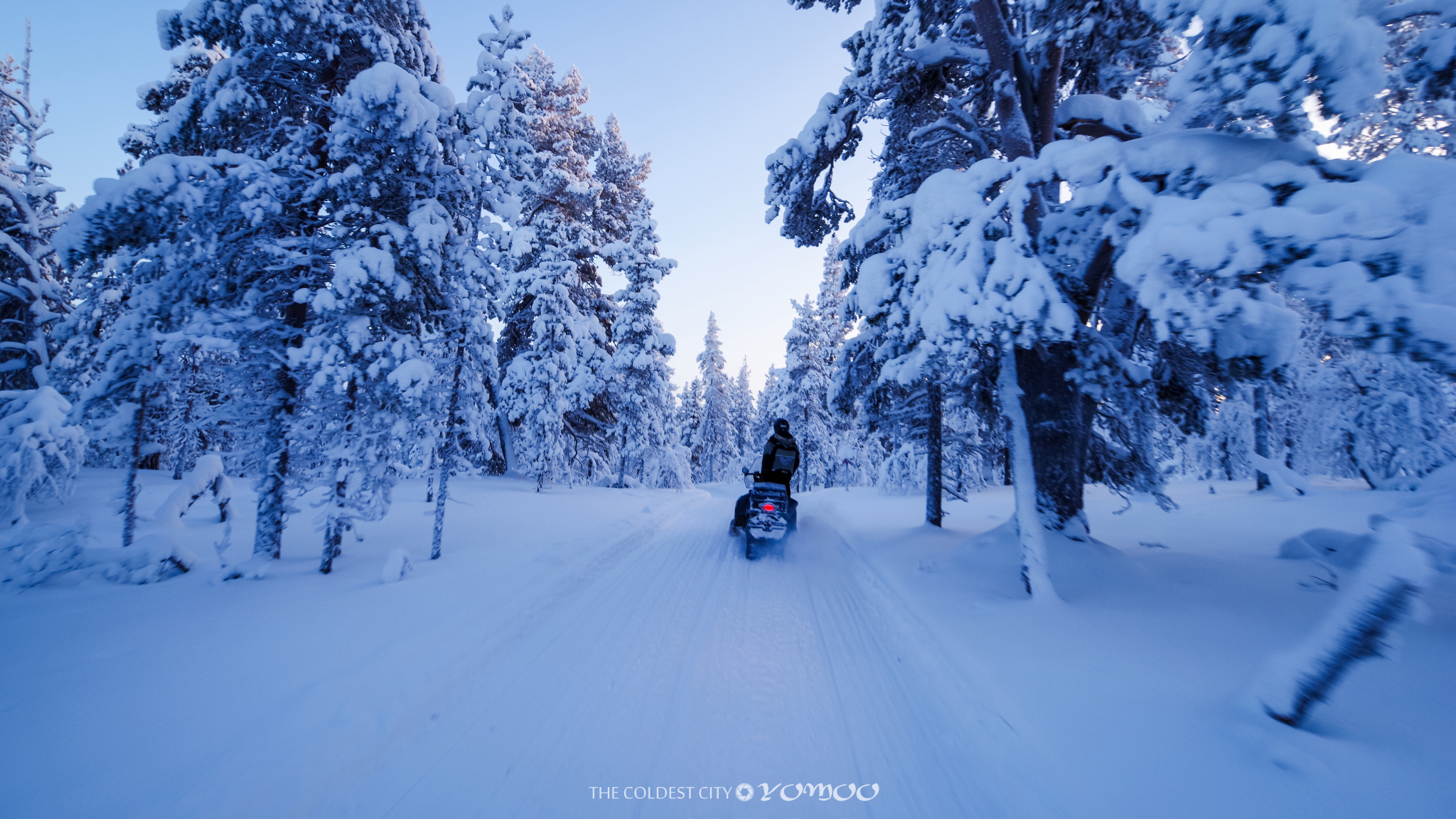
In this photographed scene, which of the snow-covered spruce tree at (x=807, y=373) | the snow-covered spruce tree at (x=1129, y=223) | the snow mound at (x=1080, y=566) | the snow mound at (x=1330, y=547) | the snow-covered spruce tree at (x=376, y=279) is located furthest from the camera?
the snow-covered spruce tree at (x=807, y=373)

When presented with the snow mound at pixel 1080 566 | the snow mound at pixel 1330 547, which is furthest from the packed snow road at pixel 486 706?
the snow mound at pixel 1330 547

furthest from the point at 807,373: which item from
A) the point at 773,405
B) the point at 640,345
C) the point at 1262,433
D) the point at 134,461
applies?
the point at 134,461

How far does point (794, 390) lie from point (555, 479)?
1474 cm

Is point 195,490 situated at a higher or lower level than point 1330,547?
lower

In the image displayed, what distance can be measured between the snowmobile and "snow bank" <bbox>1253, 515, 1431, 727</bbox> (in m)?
6.18

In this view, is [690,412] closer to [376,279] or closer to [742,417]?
[742,417]

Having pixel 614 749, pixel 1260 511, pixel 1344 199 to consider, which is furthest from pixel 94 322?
pixel 1260 511

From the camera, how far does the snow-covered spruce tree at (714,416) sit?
4069 cm

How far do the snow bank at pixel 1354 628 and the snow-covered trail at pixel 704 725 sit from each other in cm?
146

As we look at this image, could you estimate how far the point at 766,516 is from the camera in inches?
334

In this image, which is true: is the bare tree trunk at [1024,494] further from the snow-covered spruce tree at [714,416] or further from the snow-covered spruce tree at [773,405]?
the snow-covered spruce tree at [714,416]

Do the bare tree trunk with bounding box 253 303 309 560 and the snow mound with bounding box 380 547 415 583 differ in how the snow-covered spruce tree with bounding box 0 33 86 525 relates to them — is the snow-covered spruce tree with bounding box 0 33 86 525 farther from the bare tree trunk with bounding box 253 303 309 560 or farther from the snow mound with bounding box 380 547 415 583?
the snow mound with bounding box 380 547 415 583

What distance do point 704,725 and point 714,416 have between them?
131 feet

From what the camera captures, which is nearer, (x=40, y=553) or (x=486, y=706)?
(x=486, y=706)
